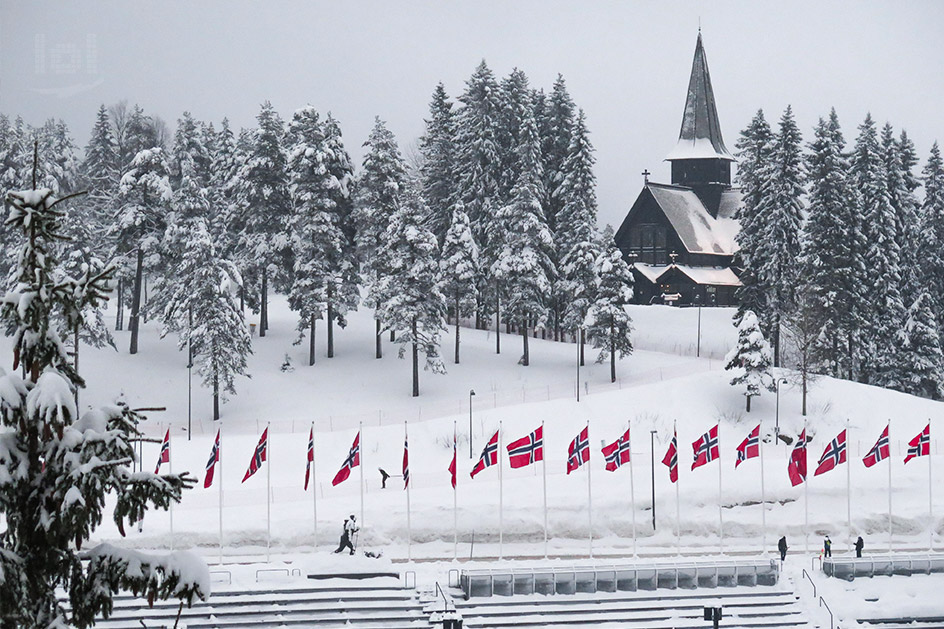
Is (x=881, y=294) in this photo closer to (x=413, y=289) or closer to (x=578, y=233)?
(x=578, y=233)

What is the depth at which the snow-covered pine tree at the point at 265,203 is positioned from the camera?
60812mm

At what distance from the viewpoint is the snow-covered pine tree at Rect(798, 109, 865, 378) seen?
60.1 metres

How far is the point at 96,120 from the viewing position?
245ft

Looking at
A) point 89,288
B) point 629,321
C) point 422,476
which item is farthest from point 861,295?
point 89,288

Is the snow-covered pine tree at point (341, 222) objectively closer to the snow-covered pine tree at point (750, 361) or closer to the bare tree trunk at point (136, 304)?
the bare tree trunk at point (136, 304)

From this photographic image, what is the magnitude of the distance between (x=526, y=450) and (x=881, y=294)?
3529 cm

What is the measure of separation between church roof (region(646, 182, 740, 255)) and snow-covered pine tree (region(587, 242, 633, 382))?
25.4 m

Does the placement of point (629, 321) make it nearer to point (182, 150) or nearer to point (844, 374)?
point (844, 374)

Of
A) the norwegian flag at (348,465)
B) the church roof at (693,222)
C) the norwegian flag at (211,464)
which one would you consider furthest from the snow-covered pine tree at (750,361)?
the church roof at (693,222)

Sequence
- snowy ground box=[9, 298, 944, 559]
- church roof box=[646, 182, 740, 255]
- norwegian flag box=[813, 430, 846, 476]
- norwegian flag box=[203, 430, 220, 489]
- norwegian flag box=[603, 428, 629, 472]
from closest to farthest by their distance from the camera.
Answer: norwegian flag box=[203, 430, 220, 489], norwegian flag box=[603, 428, 629, 472], norwegian flag box=[813, 430, 846, 476], snowy ground box=[9, 298, 944, 559], church roof box=[646, 182, 740, 255]

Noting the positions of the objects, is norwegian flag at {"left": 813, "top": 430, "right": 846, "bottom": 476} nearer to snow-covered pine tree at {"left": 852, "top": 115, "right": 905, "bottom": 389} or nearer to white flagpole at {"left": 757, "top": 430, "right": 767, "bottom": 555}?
white flagpole at {"left": 757, "top": 430, "right": 767, "bottom": 555}

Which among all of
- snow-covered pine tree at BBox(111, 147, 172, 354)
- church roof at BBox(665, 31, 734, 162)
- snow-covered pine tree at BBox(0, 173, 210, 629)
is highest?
church roof at BBox(665, 31, 734, 162)

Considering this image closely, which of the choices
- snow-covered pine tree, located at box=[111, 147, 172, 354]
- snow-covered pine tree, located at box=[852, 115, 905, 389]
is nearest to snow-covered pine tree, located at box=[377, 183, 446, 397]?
snow-covered pine tree, located at box=[111, 147, 172, 354]

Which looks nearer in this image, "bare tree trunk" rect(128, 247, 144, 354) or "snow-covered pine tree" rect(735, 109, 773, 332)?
"bare tree trunk" rect(128, 247, 144, 354)
